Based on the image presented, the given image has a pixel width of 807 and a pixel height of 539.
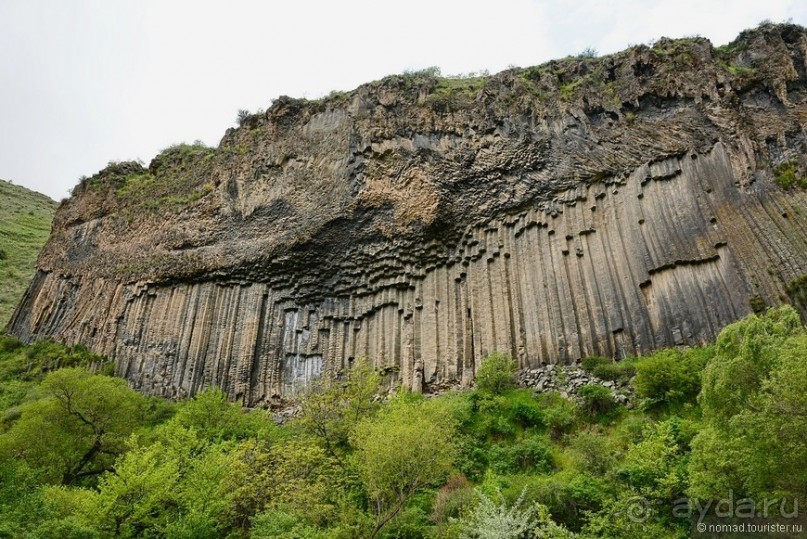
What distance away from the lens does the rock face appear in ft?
71.6

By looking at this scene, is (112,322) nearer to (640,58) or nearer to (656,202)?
(656,202)

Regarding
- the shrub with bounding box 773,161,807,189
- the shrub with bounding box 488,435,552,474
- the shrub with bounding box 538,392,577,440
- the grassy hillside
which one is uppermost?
the grassy hillside

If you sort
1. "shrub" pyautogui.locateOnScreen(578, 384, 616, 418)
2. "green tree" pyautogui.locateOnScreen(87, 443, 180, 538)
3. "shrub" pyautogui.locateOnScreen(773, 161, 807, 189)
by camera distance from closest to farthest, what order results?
"green tree" pyautogui.locateOnScreen(87, 443, 180, 538), "shrub" pyautogui.locateOnScreen(578, 384, 616, 418), "shrub" pyautogui.locateOnScreen(773, 161, 807, 189)

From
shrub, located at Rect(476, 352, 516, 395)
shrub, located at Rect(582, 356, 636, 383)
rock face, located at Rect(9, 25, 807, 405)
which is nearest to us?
shrub, located at Rect(582, 356, 636, 383)

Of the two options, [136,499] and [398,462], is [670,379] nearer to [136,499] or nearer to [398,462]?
[398,462]

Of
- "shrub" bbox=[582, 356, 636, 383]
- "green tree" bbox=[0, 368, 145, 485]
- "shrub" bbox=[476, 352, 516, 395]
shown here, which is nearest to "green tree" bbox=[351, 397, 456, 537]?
"shrub" bbox=[476, 352, 516, 395]

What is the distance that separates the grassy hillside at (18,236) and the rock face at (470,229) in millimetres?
12829

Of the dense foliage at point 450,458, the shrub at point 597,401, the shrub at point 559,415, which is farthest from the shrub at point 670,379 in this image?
the shrub at point 559,415

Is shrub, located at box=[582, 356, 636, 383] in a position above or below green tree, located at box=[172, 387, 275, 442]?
above

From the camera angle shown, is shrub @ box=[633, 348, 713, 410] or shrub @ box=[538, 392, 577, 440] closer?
shrub @ box=[633, 348, 713, 410]

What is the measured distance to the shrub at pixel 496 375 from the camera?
22.4m

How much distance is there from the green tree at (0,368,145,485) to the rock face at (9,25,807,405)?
6854mm

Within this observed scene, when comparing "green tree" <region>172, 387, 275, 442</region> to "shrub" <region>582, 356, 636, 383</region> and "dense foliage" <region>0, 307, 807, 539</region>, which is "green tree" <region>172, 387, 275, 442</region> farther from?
"shrub" <region>582, 356, 636, 383</region>

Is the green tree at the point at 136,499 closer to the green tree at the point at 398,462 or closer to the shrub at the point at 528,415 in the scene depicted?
the green tree at the point at 398,462
